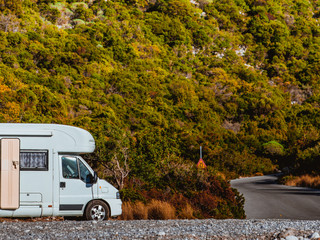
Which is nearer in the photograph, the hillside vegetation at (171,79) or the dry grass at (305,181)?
the dry grass at (305,181)

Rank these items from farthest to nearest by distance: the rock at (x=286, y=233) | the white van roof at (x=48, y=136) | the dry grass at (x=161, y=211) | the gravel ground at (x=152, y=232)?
the dry grass at (x=161, y=211)
the white van roof at (x=48, y=136)
the gravel ground at (x=152, y=232)
the rock at (x=286, y=233)

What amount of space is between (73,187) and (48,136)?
4.68ft

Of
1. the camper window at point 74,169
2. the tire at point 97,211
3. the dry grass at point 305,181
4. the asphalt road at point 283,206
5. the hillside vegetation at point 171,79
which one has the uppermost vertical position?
the hillside vegetation at point 171,79

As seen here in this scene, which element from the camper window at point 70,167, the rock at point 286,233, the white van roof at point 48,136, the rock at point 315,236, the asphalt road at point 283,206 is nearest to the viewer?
the rock at point 315,236

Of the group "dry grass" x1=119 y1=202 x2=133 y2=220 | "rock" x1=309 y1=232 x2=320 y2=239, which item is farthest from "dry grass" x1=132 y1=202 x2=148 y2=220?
"rock" x1=309 y1=232 x2=320 y2=239

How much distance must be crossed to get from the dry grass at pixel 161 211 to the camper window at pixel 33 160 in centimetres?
392

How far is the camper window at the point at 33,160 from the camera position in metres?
12.2

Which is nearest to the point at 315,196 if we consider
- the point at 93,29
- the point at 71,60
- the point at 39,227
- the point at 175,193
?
the point at 175,193

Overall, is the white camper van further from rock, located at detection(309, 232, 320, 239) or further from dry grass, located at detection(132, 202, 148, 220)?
rock, located at detection(309, 232, 320, 239)

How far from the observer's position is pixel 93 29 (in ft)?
219

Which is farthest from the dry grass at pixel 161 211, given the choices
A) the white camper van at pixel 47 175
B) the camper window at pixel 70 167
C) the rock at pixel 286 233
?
the rock at pixel 286 233

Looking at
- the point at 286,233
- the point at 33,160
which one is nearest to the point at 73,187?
the point at 33,160

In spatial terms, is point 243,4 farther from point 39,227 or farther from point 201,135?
point 39,227

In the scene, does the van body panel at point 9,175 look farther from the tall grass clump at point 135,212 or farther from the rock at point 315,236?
the rock at point 315,236
